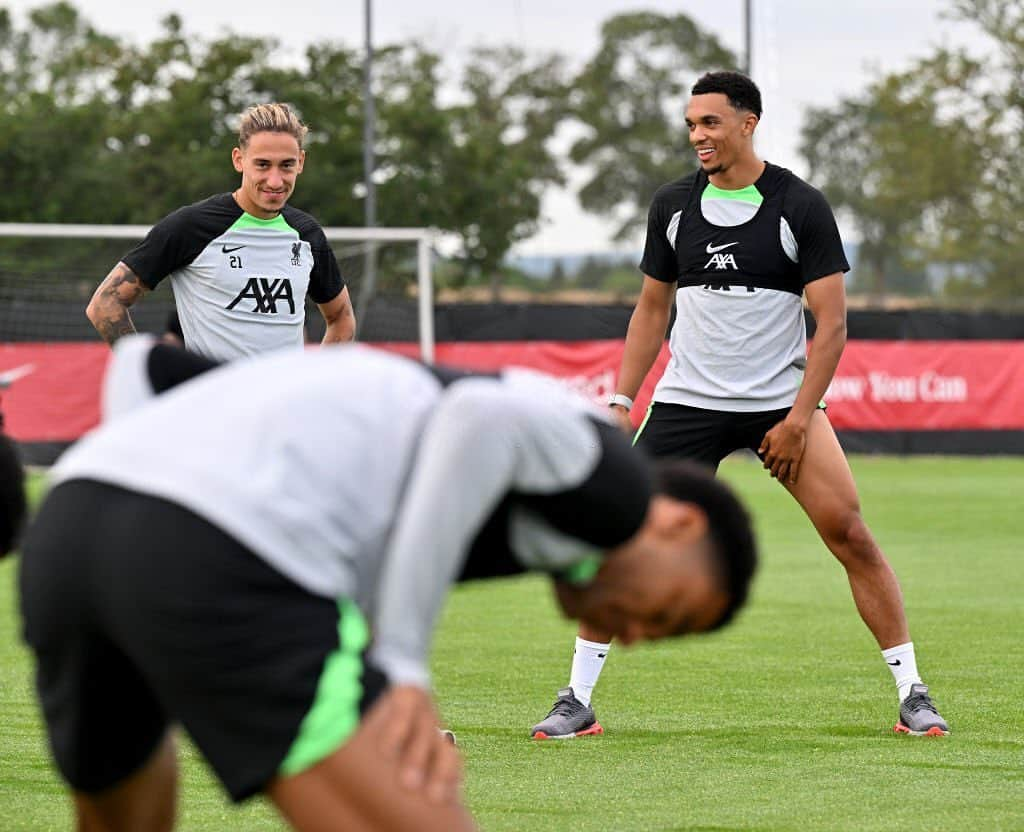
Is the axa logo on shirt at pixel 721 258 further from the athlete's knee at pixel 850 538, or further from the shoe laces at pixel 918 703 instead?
the shoe laces at pixel 918 703

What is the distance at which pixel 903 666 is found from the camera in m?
7.25

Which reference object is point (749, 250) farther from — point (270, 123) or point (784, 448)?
point (270, 123)

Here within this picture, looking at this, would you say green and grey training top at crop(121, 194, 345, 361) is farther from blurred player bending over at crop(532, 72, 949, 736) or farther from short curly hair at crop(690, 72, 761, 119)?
short curly hair at crop(690, 72, 761, 119)

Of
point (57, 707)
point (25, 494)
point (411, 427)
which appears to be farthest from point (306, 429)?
point (25, 494)

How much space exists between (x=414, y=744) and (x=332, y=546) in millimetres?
346

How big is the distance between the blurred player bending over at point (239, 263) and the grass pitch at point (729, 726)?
1.61 metres

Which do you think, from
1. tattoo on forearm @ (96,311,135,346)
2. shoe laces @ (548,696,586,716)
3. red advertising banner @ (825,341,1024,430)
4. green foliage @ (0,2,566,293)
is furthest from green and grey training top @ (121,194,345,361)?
green foliage @ (0,2,566,293)

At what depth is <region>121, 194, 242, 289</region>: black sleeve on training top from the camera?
23.9 ft

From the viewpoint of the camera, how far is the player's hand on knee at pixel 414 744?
2990 mm

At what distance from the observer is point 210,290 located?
7305mm

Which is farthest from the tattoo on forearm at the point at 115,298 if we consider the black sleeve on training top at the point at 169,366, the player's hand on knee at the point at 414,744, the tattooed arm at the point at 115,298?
the player's hand on knee at the point at 414,744

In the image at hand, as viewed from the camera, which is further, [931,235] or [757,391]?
[931,235]

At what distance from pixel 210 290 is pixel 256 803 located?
7.31 feet

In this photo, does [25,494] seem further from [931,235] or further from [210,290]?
[931,235]
